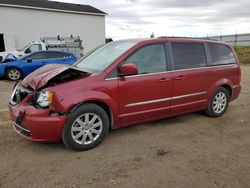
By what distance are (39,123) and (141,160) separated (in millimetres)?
1524

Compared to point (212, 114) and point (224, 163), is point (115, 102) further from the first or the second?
point (212, 114)

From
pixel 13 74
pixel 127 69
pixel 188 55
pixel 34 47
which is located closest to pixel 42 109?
pixel 127 69

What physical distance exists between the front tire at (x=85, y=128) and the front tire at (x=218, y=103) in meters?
2.60

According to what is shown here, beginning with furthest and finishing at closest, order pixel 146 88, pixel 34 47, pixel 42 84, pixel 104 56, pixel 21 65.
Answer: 1. pixel 34 47
2. pixel 21 65
3. pixel 104 56
4. pixel 146 88
5. pixel 42 84

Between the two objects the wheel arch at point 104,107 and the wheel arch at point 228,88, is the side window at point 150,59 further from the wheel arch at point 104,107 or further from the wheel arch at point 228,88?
the wheel arch at point 228,88

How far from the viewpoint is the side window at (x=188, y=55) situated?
4516mm

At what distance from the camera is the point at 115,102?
3.81 metres

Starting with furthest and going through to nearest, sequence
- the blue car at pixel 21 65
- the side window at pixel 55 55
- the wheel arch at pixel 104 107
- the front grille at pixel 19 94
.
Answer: the side window at pixel 55 55, the blue car at pixel 21 65, the front grille at pixel 19 94, the wheel arch at pixel 104 107

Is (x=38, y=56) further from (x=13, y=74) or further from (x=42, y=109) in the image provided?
(x=42, y=109)

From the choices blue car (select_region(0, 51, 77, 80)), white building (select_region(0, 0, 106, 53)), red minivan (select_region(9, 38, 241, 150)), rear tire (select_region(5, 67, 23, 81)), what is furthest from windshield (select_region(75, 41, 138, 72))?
white building (select_region(0, 0, 106, 53))

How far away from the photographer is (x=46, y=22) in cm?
2122

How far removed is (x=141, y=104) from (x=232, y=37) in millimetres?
32997

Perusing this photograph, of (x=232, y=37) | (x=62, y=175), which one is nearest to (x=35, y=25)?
(x=62, y=175)

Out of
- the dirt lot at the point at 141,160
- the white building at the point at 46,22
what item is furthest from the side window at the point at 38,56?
the white building at the point at 46,22
